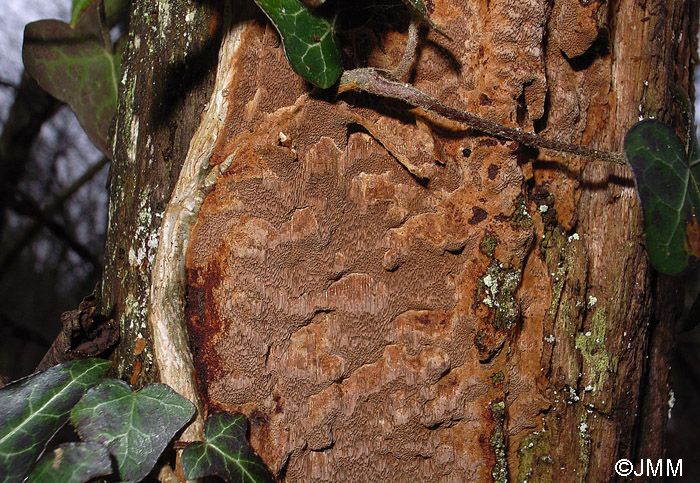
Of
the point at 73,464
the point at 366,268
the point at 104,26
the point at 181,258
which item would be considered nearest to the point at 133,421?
the point at 73,464

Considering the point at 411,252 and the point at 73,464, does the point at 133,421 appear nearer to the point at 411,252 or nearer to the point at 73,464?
the point at 73,464

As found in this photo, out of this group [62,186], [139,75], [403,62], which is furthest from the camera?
[62,186]

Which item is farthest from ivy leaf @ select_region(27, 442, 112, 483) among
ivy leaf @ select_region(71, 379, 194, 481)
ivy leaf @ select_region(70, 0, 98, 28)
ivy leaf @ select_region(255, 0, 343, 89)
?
ivy leaf @ select_region(70, 0, 98, 28)

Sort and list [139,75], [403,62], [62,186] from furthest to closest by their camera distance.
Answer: [62,186]
[139,75]
[403,62]

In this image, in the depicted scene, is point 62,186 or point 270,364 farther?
point 62,186

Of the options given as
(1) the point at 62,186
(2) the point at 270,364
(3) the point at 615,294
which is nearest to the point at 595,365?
(3) the point at 615,294

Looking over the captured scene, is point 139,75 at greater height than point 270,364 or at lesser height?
greater

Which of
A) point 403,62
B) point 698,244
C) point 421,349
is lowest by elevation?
point 421,349

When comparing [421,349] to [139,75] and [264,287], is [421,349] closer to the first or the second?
[264,287]
